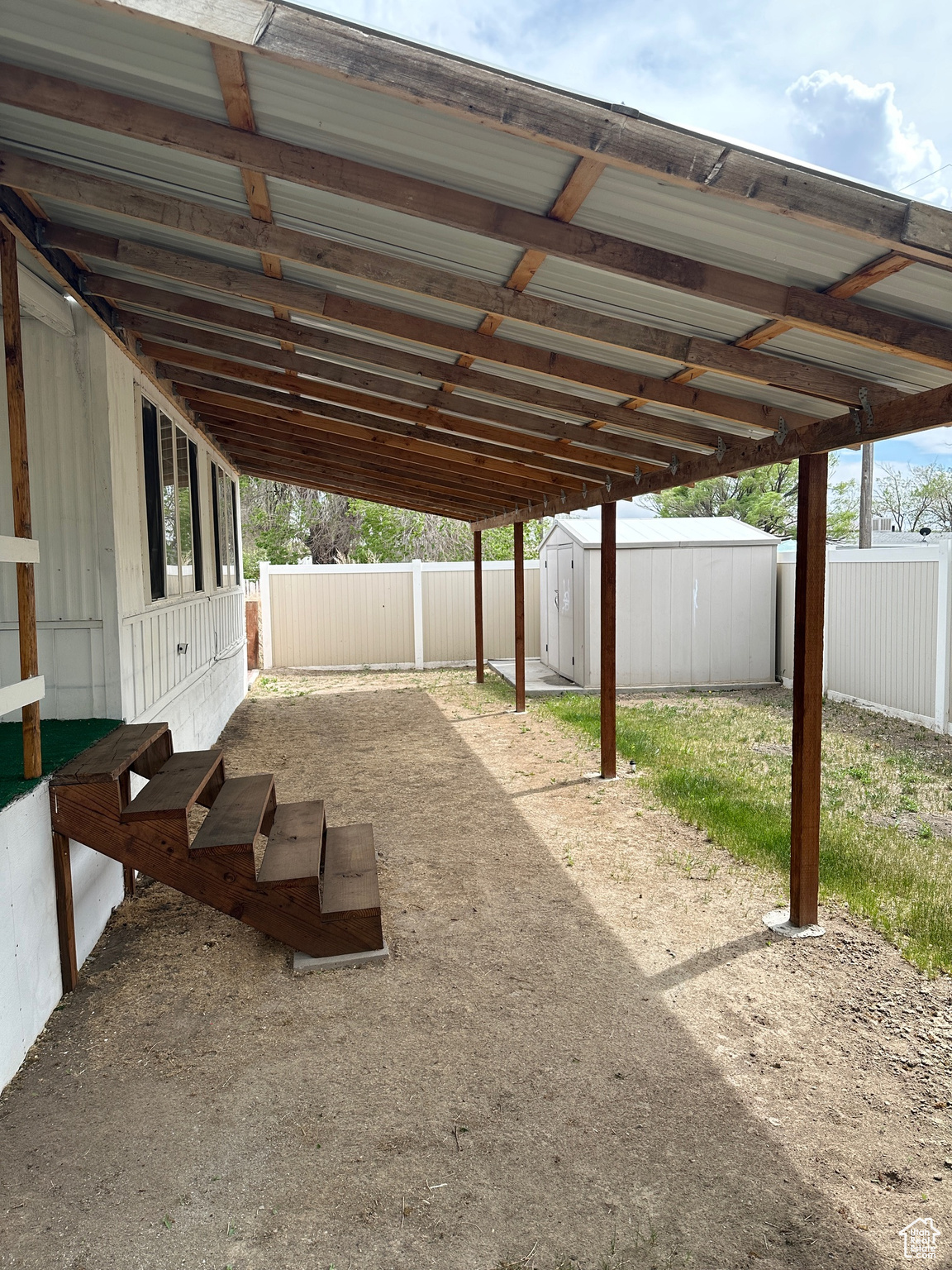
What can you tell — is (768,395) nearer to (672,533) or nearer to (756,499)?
(672,533)

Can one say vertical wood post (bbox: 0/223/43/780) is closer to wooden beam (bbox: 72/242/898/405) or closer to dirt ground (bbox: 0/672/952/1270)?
wooden beam (bbox: 72/242/898/405)

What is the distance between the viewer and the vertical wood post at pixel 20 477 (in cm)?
308

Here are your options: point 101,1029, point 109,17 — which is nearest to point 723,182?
point 109,17

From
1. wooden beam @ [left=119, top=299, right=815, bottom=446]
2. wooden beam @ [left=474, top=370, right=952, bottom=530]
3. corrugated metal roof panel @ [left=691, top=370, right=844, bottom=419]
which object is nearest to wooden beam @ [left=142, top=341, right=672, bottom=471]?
wooden beam @ [left=474, top=370, right=952, bottom=530]

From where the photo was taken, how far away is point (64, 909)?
3.29m

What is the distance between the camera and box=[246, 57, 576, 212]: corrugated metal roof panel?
2.08 m

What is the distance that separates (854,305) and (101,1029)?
137 inches

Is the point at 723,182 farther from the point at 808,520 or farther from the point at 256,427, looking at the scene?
the point at 256,427

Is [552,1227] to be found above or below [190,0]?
below

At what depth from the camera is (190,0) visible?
181cm

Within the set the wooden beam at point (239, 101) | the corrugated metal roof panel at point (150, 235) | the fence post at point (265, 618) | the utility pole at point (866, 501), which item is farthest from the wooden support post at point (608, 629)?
the utility pole at point (866, 501)

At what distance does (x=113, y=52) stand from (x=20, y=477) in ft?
5.05

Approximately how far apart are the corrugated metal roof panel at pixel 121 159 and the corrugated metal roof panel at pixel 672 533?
8.26 meters

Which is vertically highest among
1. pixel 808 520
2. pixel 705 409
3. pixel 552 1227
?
pixel 705 409
